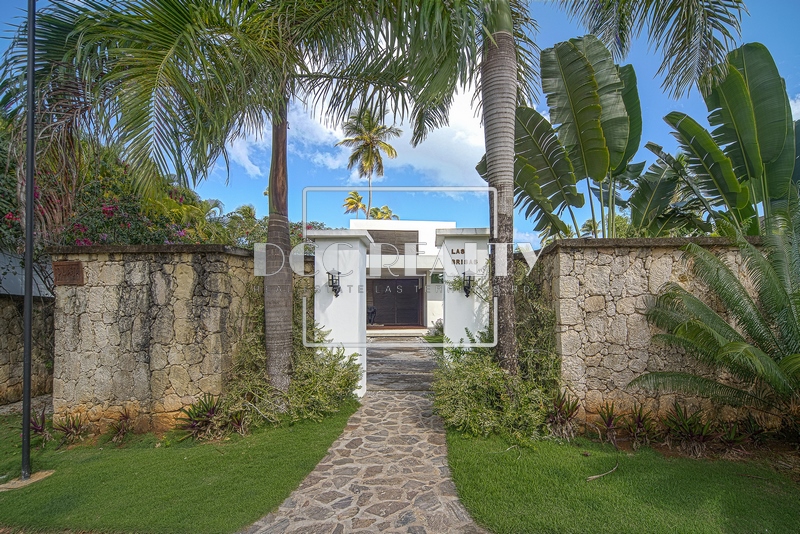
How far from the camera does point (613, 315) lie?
5.29 metres

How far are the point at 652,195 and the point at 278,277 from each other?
313 inches

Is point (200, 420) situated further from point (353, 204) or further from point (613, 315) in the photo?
point (353, 204)

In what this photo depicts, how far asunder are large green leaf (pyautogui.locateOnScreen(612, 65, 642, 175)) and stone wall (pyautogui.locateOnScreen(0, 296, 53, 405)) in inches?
471

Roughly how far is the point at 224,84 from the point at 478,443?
5.57 metres

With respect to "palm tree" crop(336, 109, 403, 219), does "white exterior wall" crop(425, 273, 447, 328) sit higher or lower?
lower

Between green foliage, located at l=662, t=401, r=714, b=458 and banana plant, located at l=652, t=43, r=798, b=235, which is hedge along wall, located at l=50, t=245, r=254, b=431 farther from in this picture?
banana plant, located at l=652, t=43, r=798, b=235

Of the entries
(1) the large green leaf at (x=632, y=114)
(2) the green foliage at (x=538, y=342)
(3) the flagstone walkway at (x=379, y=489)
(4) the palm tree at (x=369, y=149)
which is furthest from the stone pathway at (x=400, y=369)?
(4) the palm tree at (x=369, y=149)

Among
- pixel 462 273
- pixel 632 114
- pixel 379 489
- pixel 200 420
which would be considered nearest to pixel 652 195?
pixel 632 114

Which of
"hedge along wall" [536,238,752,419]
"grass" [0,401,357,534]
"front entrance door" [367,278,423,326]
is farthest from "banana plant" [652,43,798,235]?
"front entrance door" [367,278,423,326]

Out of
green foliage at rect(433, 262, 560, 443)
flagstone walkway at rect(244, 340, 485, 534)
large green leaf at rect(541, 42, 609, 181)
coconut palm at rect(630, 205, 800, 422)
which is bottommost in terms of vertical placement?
flagstone walkway at rect(244, 340, 485, 534)

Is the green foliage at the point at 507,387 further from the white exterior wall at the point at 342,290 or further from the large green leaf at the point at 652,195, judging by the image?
the large green leaf at the point at 652,195

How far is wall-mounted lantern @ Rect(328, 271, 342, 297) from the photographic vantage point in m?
6.72

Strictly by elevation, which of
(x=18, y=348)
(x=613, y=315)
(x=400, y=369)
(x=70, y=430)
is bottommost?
(x=400, y=369)

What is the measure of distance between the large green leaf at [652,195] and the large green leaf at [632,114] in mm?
1673
